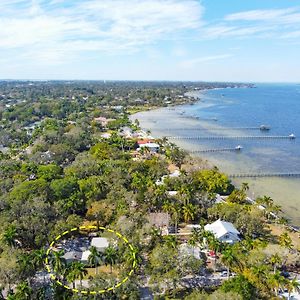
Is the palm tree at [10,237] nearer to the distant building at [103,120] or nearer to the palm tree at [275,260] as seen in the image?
the palm tree at [275,260]

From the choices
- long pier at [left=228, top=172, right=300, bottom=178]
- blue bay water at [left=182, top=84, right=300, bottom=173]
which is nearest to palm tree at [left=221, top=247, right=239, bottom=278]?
long pier at [left=228, top=172, right=300, bottom=178]

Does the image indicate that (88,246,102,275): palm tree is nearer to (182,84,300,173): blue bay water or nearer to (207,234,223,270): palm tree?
(207,234,223,270): palm tree

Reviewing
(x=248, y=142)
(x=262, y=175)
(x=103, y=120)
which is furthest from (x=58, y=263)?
(x=103, y=120)

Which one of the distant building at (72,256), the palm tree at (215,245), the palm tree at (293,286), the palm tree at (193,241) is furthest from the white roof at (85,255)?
the palm tree at (293,286)

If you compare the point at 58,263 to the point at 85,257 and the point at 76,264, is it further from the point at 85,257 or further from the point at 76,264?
the point at 85,257

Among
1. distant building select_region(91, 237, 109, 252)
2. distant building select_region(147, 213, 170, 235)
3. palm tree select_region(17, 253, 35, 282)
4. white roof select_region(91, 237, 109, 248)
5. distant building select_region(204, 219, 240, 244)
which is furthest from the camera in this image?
distant building select_region(147, 213, 170, 235)

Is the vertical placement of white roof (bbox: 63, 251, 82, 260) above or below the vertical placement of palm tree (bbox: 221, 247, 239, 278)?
below

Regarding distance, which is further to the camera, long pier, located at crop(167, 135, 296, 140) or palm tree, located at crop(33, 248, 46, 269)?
long pier, located at crop(167, 135, 296, 140)
